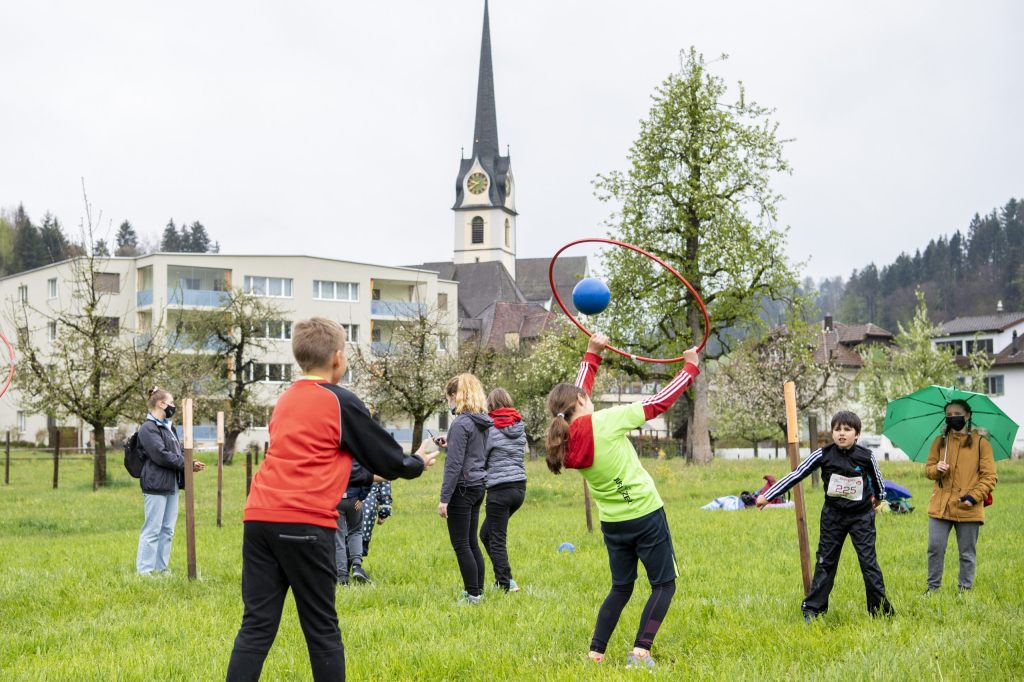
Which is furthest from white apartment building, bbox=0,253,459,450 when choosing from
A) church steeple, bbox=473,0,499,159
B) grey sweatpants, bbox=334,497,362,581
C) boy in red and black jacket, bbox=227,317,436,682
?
boy in red and black jacket, bbox=227,317,436,682

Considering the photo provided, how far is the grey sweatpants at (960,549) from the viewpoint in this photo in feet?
29.6

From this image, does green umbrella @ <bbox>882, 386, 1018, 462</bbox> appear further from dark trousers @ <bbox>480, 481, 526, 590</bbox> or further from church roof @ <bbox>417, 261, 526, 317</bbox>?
church roof @ <bbox>417, 261, 526, 317</bbox>

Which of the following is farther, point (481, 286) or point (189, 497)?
point (481, 286)

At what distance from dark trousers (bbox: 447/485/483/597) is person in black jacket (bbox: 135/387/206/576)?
11.6 feet

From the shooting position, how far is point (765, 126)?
114 ft

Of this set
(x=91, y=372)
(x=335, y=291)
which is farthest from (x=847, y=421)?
(x=335, y=291)

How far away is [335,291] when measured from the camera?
68438 mm

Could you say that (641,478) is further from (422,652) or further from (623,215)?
(623,215)

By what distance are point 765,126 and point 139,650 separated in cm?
3165

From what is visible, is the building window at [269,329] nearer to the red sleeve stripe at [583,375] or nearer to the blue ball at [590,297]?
the blue ball at [590,297]

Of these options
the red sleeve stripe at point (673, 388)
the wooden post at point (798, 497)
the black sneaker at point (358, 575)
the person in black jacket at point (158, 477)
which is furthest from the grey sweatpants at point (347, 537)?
the red sleeve stripe at point (673, 388)

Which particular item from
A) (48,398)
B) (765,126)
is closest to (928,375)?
(765,126)

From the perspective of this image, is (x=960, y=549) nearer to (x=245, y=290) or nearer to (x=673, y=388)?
(x=673, y=388)

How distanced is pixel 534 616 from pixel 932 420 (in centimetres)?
466
